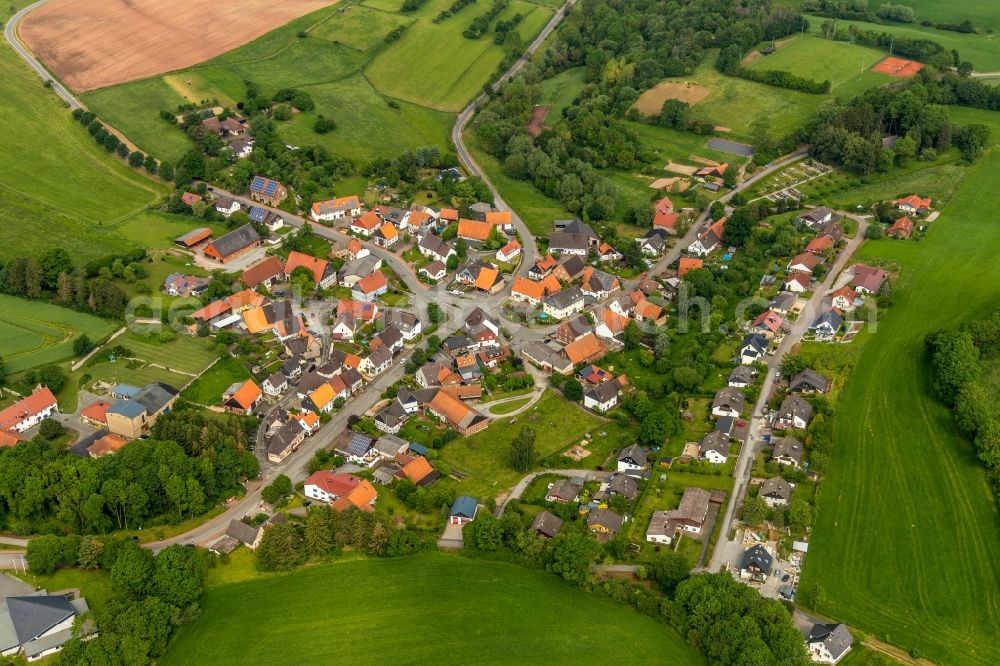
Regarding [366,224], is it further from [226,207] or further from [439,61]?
[439,61]

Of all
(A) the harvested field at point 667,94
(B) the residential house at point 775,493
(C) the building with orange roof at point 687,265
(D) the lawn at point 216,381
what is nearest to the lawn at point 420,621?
(B) the residential house at point 775,493

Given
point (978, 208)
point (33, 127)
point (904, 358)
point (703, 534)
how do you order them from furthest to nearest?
point (33, 127) → point (978, 208) → point (904, 358) → point (703, 534)

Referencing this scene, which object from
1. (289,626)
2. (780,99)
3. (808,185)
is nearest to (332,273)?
(289,626)

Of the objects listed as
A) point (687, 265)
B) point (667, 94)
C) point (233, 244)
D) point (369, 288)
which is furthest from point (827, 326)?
point (667, 94)

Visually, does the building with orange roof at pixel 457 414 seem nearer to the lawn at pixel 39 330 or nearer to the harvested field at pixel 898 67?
the lawn at pixel 39 330

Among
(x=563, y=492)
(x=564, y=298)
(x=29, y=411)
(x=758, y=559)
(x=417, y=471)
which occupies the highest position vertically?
(x=758, y=559)

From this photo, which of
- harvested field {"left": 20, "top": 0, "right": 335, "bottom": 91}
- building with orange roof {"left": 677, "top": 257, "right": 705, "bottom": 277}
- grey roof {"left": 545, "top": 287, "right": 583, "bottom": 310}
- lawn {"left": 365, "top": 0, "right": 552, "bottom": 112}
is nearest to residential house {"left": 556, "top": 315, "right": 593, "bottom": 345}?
grey roof {"left": 545, "top": 287, "right": 583, "bottom": 310}

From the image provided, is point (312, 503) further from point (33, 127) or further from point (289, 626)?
point (33, 127)
